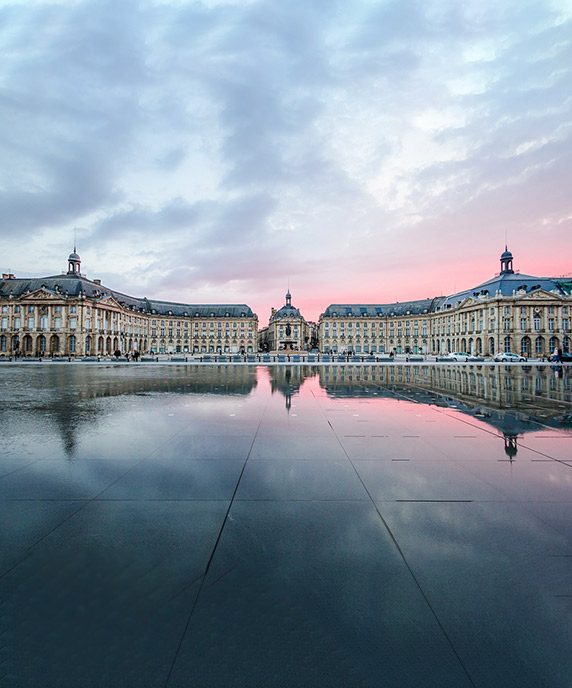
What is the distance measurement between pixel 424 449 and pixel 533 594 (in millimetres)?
4445

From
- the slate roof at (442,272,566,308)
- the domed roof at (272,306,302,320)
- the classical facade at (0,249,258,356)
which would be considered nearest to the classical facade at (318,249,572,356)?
the slate roof at (442,272,566,308)

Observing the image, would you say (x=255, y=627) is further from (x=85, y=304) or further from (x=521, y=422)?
(x=85, y=304)

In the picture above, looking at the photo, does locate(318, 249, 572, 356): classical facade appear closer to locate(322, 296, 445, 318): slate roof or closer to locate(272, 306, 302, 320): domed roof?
locate(322, 296, 445, 318): slate roof

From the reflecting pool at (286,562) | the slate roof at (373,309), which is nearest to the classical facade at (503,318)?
the slate roof at (373,309)

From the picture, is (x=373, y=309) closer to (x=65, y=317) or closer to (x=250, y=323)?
(x=250, y=323)

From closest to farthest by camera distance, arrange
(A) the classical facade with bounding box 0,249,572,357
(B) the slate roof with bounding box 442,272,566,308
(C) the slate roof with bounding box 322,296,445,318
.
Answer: (A) the classical facade with bounding box 0,249,572,357
(B) the slate roof with bounding box 442,272,566,308
(C) the slate roof with bounding box 322,296,445,318

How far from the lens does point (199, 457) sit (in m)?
6.97

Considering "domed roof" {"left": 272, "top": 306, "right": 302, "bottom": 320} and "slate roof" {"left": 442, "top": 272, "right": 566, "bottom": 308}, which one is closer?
"slate roof" {"left": 442, "top": 272, "right": 566, "bottom": 308}

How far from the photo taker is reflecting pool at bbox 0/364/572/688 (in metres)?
2.47

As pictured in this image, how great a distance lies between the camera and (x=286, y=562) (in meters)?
3.55

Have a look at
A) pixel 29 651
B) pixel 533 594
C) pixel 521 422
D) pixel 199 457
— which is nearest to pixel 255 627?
pixel 29 651

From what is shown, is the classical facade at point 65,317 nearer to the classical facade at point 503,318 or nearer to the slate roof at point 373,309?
the slate roof at point 373,309

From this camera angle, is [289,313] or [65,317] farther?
[289,313]

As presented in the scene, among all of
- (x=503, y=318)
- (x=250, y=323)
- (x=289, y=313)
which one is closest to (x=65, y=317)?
(x=250, y=323)
